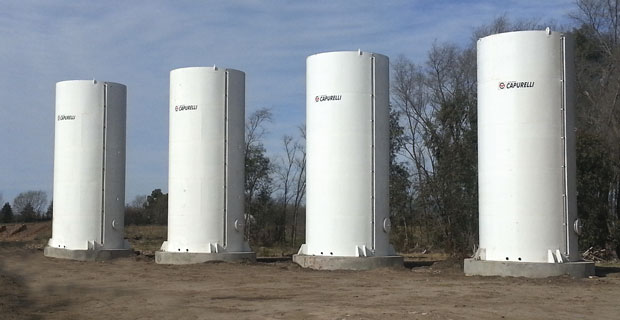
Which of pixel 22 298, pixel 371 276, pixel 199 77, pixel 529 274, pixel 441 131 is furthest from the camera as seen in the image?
pixel 441 131

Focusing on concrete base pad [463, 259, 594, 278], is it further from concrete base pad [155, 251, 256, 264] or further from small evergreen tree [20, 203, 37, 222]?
small evergreen tree [20, 203, 37, 222]

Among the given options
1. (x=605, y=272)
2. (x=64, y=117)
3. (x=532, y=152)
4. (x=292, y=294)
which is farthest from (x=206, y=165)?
(x=605, y=272)

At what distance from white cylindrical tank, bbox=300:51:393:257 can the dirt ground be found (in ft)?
4.13

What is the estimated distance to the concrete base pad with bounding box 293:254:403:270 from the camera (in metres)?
21.7

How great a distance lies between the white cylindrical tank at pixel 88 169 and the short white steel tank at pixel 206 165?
3.91 m

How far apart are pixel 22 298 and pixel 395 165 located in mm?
32022

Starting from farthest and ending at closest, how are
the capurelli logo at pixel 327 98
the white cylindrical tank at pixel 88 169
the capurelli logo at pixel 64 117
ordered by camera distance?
the capurelli logo at pixel 64 117
the white cylindrical tank at pixel 88 169
the capurelli logo at pixel 327 98

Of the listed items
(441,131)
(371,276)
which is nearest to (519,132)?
(371,276)

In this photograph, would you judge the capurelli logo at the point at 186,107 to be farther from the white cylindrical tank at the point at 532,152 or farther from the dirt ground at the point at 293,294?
the white cylindrical tank at the point at 532,152

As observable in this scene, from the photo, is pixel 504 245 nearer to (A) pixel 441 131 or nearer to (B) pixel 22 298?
(B) pixel 22 298

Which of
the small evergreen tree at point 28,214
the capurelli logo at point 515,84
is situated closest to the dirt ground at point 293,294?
the capurelli logo at point 515,84

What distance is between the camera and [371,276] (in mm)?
20203

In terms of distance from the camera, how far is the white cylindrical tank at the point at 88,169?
28109 mm

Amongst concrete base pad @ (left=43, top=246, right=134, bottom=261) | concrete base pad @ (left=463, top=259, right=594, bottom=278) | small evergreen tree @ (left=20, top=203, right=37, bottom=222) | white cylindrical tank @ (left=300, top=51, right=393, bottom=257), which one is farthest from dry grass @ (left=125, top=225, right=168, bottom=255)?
small evergreen tree @ (left=20, top=203, right=37, bottom=222)
